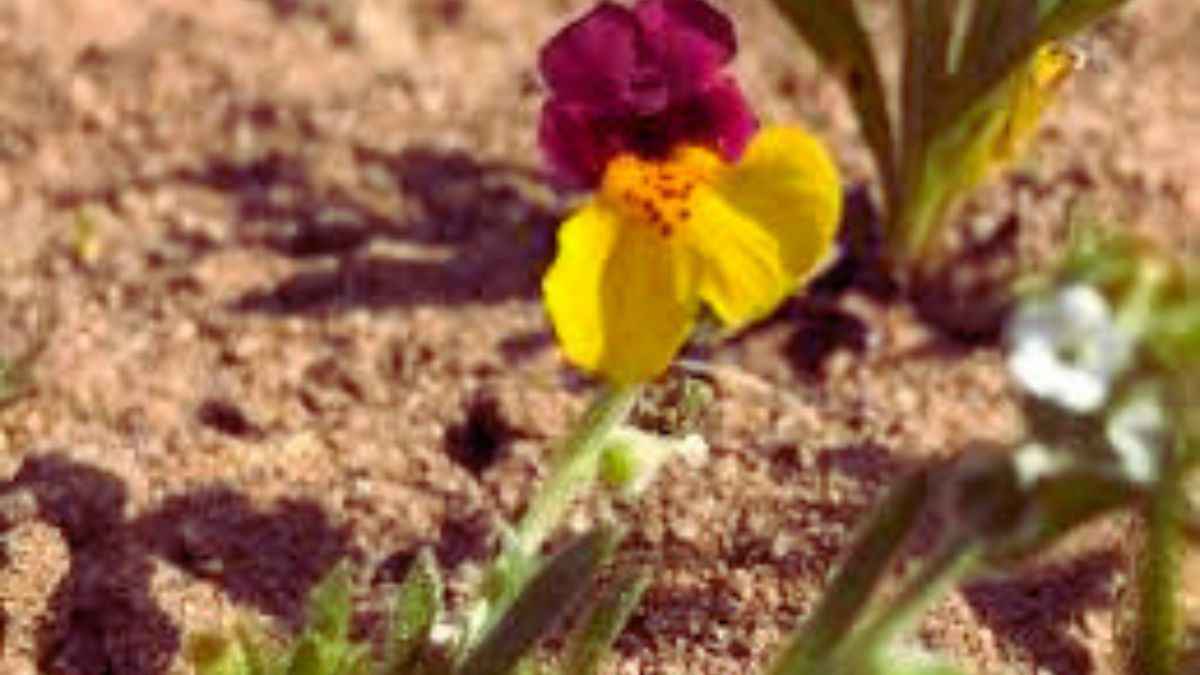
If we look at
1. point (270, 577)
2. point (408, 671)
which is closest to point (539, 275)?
point (270, 577)

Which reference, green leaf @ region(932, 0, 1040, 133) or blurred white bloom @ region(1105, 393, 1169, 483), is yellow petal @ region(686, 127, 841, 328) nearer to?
green leaf @ region(932, 0, 1040, 133)

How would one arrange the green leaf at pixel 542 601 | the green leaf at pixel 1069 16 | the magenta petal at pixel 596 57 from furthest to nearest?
the green leaf at pixel 1069 16 → the magenta petal at pixel 596 57 → the green leaf at pixel 542 601

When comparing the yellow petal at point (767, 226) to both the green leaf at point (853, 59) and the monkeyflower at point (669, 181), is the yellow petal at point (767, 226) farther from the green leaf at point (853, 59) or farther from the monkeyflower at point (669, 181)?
the green leaf at point (853, 59)

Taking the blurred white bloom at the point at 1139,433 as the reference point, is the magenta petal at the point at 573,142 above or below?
above

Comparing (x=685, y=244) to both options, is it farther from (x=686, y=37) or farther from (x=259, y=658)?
(x=259, y=658)

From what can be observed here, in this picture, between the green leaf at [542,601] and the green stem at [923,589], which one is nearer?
the green stem at [923,589]

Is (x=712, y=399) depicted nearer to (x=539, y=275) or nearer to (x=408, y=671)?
(x=539, y=275)

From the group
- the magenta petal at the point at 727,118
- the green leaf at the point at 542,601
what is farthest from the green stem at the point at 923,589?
the magenta petal at the point at 727,118

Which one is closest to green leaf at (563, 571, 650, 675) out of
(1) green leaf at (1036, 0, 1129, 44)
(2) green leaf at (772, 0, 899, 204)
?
(1) green leaf at (1036, 0, 1129, 44)
